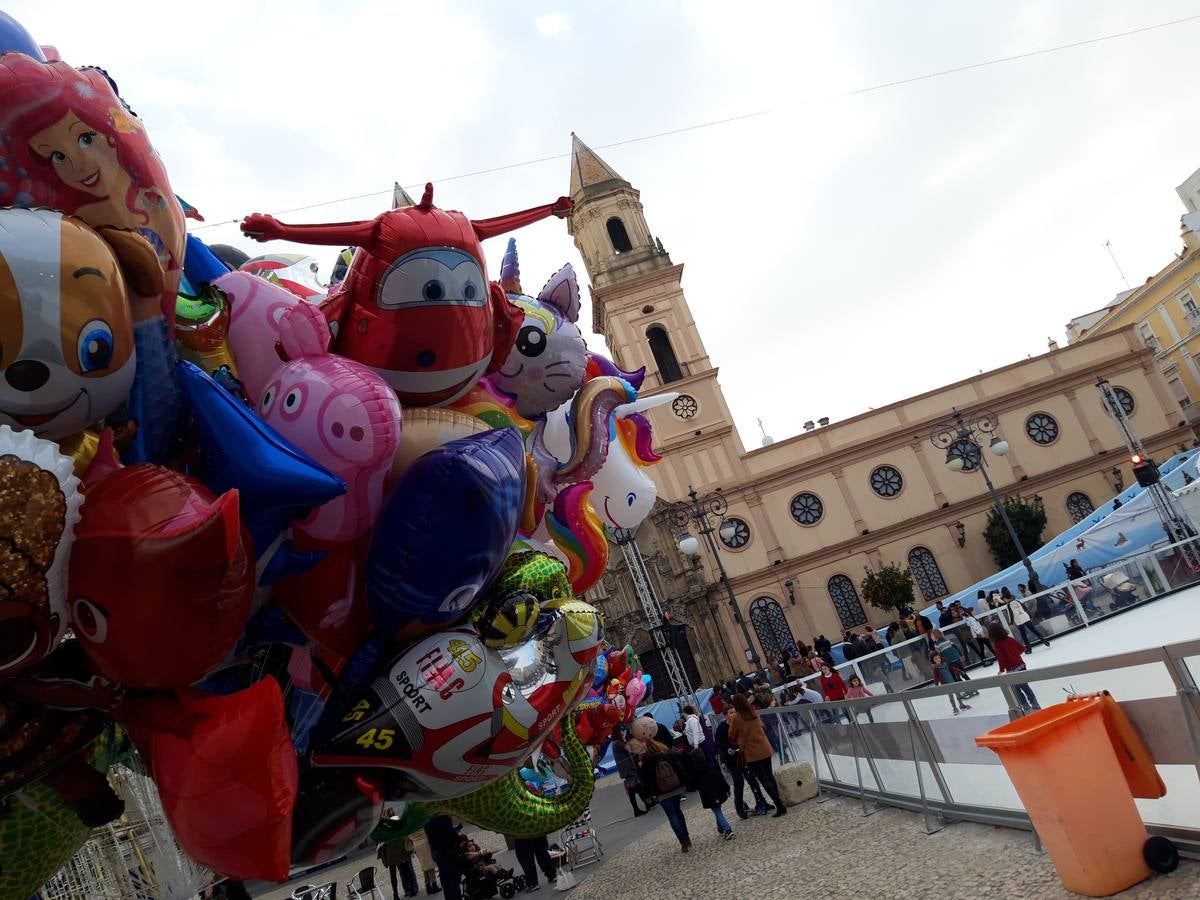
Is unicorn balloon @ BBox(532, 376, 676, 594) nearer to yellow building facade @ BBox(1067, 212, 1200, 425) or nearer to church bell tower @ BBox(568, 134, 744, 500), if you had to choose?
church bell tower @ BBox(568, 134, 744, 500)

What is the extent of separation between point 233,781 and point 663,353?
35.9 metres

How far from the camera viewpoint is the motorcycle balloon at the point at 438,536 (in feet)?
12.8

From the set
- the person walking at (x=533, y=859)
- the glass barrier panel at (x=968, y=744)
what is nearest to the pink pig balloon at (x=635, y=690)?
the person walking at (x=533, y=859)

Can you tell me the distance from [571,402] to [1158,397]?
3913 centimetres

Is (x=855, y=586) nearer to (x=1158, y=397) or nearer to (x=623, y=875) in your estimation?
(x=1158, y=397)

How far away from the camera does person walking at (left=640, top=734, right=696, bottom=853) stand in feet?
30.1

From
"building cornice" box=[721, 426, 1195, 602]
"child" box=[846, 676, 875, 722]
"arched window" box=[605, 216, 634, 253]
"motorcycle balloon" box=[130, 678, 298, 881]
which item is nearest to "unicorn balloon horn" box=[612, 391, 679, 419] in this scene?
"motorcycle balloon" box=[130, 678, 298, 881]

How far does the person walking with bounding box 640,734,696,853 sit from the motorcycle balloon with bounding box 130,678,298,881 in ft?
20.9

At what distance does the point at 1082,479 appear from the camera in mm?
36156

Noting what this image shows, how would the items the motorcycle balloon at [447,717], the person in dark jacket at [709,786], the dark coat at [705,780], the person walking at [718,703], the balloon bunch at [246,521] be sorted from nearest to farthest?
the balloon bunch at [246,521]
the motorcycle balloon at [447,717]
the person in dark jacket at [709,786]
the dark coat at [705,780]
the person walking at [718,703]

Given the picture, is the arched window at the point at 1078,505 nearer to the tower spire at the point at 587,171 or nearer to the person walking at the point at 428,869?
the tower spire at the point at 587,171

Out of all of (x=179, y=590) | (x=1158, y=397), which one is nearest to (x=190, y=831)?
(x=179, y=590)

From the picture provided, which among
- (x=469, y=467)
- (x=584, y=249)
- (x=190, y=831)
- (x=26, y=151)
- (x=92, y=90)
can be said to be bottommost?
(x=190, y=831)

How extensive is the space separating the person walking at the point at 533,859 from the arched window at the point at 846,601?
84.8 ft
